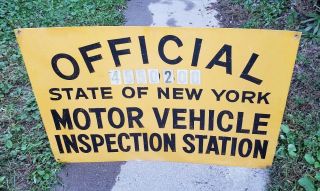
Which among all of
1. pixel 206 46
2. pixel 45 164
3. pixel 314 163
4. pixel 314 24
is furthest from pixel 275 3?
pixel 45 164

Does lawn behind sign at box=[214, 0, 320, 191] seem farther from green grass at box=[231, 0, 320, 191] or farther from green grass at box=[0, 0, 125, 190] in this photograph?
green grass at box=[0, 0, 125, 190]

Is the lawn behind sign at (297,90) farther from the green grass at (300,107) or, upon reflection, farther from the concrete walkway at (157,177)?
the concrete walkway at (157,177)

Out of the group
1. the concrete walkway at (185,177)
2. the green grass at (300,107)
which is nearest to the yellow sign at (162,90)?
the concrete walkway at (185,177)

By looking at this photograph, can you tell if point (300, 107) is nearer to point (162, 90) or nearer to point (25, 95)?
point (162, 90)

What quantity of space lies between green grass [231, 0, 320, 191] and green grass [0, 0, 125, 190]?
1546 millimetres

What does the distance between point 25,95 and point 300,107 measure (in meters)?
2.36

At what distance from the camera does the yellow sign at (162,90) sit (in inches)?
70.8

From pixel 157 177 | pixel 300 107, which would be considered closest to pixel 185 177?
pixel 157 177

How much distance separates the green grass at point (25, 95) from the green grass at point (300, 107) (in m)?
1.55

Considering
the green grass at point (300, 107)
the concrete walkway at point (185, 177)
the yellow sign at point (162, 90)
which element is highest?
the yellow sign at point (162, 90)

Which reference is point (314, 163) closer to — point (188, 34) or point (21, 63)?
point (188, 34)

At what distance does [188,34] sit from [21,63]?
2378 mm

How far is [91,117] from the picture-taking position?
210 centimetres

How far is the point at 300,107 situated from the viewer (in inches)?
108
